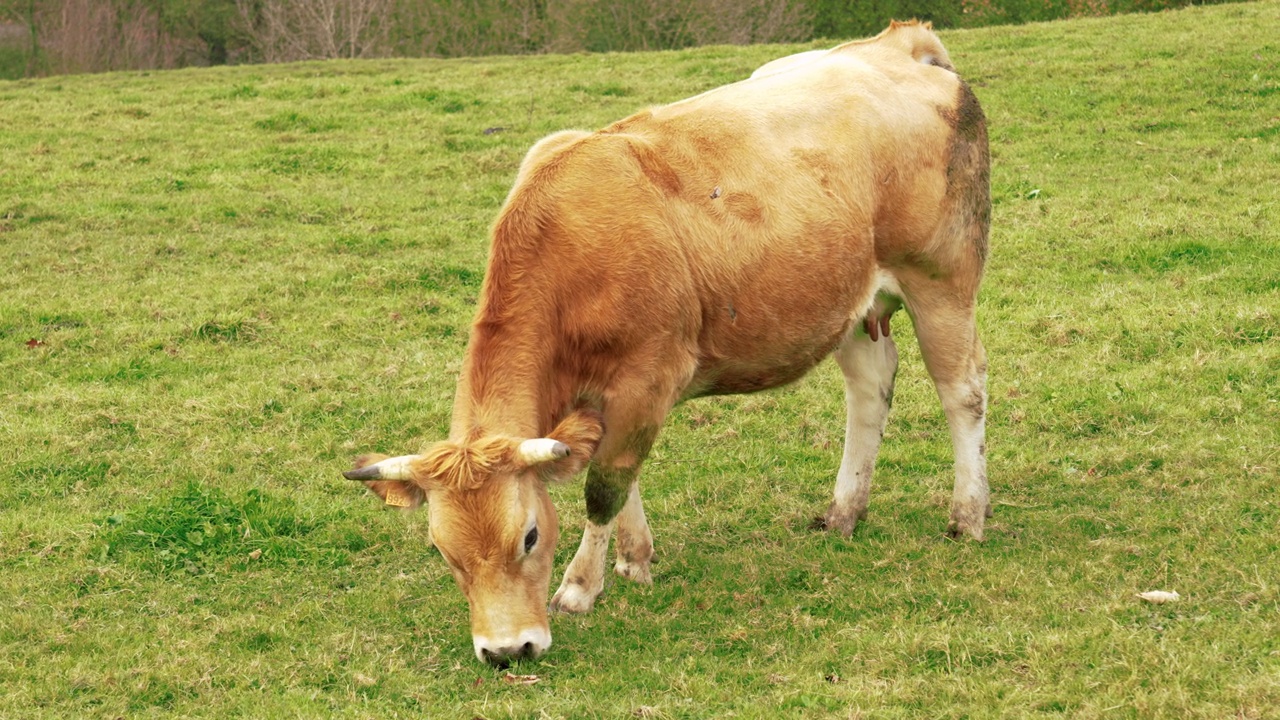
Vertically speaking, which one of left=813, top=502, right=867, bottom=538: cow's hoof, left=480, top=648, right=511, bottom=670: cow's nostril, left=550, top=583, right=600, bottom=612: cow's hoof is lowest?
left=813, top=502, right=867, bottom=538: cow's hoof

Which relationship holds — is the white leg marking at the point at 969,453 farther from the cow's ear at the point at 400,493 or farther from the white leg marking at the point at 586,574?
the cow's ear at the point at 400,493

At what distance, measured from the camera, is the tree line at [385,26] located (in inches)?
1511

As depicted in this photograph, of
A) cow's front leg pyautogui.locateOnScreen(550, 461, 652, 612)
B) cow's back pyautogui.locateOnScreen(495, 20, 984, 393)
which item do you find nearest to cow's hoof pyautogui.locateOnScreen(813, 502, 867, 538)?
cow's back pyautogui.locateOnScreen(495, 20, 984, 393)

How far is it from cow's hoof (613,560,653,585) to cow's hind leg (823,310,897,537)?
4.13ft

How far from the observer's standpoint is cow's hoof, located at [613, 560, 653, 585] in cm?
698

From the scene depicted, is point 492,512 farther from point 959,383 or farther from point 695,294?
point 959,383

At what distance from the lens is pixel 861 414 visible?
7742mm

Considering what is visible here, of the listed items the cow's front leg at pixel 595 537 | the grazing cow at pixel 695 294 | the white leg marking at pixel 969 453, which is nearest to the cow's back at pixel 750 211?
the grazing cow at pixel 695 294

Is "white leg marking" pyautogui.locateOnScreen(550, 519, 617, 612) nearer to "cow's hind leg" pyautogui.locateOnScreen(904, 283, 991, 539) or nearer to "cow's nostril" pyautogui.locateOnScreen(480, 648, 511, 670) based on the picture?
"cow's nostril" pyautogui.locateOnScreen(480, 648, 511, 670)

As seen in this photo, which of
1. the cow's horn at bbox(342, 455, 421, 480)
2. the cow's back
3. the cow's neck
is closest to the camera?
the cow's horn at bbox(342, 455, 421, 480)

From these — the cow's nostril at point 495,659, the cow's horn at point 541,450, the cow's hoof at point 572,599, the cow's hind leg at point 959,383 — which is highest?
the cow's horn at point 541,450

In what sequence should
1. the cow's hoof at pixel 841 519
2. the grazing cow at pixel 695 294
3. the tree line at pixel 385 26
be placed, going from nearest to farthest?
the grazing cow at pixel 695 294, the cow's hoof at pixel 841 519, the tree line at pixel 385 26

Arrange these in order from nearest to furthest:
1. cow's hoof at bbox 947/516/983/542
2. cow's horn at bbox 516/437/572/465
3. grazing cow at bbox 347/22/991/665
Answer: cow's horn at bbox 516/437/572/465
grazing cow at bbox 347/22/991/665
cow's hoof at bbox 947/516/983/542

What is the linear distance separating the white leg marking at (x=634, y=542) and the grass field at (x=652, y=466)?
0.22 metres
